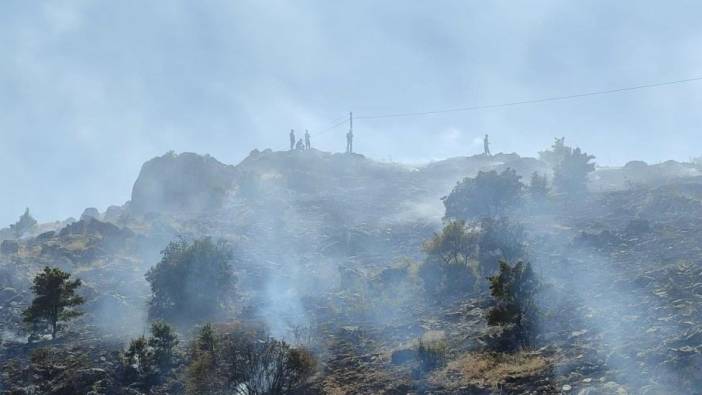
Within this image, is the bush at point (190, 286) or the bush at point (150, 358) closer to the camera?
the bush at point (150, 358)

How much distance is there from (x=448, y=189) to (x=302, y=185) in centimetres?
1265

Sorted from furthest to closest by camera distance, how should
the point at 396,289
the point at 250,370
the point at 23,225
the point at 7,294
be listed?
the point at 23,225
the point at 396,289
the point at 7,294
the point at 250,370

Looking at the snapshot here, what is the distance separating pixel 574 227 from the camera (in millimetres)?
28172

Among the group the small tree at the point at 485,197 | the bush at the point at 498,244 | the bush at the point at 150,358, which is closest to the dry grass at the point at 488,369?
the bush at the point at 498,244

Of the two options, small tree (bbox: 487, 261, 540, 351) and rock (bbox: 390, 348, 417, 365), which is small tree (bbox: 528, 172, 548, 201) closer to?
small tree (bbox: 487, 261, 540, 351)

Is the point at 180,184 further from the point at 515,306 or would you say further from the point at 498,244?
the point at 515,306

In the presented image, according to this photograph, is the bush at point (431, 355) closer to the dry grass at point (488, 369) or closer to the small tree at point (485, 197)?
the dry grass at point (488, 369)

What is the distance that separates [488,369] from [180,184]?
129 feet

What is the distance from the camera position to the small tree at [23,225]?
148 feet

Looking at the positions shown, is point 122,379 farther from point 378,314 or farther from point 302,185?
point 302,185

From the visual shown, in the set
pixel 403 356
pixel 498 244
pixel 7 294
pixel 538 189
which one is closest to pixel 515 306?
pixel 403 356

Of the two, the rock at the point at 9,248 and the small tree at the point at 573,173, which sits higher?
the small tree at the point at 573,173

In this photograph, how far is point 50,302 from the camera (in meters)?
19.5

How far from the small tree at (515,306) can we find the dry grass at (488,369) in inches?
32.0
